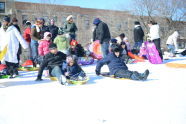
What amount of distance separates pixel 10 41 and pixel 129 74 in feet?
9.94

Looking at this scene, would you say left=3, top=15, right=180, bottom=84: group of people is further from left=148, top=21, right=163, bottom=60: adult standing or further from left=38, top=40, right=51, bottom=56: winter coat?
left=148, top=21, right=163, bottom=60: adult standing

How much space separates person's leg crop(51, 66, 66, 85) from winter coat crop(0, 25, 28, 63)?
93 cm

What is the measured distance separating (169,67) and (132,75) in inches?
114

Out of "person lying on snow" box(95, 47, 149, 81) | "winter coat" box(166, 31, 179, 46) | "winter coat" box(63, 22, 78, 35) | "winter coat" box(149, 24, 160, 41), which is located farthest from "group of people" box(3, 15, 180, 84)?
"winter coat" box(166, 31, 179, 46)

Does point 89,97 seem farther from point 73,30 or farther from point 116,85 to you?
point 73,30

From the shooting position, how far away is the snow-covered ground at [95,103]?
3234mm

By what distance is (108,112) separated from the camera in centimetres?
346

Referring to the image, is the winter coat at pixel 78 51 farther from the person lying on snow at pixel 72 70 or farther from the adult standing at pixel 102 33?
the person lying on snow at pixel 72 70

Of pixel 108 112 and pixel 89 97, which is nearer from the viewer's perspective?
pixel 108 112

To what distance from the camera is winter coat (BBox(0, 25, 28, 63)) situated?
18.9 feet

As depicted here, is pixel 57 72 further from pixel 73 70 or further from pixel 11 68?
pixel 11 68

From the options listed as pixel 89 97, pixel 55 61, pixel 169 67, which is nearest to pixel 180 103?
pixel 89 97

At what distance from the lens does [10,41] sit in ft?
19.1

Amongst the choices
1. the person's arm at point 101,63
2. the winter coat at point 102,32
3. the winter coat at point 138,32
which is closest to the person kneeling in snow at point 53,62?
the person's arm at point 101,63
